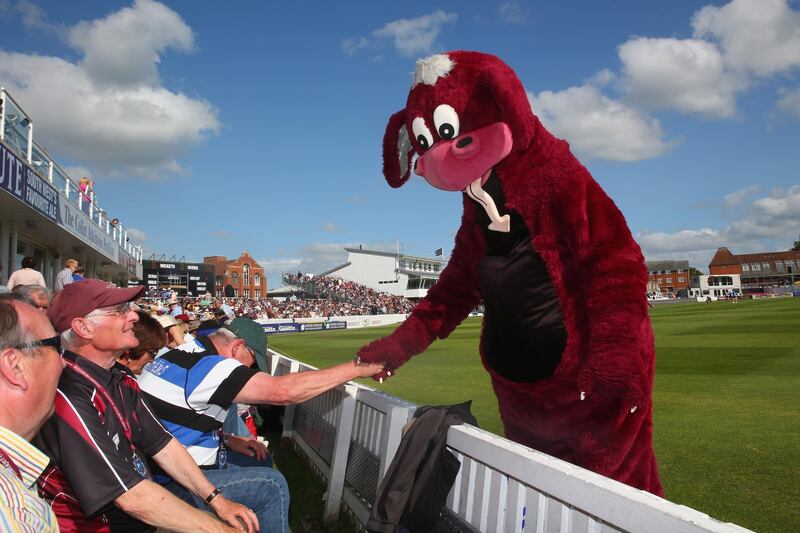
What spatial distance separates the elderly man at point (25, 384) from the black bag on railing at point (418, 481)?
4.37 ft

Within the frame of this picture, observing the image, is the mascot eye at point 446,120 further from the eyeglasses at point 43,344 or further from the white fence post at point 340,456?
the white fence post at point 340,456

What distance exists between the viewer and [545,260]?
92.5 inches

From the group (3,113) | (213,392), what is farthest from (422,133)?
(3,113)

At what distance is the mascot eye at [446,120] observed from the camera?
2.42 metres

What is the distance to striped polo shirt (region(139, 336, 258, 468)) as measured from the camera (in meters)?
3.04

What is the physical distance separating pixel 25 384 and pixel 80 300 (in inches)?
49.0

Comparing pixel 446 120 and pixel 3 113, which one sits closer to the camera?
pixel 446 120

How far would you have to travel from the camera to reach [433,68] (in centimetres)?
250

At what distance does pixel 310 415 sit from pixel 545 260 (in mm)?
3804

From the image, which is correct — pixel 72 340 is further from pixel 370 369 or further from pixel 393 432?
pixel 393 432

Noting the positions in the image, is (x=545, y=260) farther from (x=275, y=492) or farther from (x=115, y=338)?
(x=115, y=338)

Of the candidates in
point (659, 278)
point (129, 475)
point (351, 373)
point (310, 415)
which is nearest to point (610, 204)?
point (351, 373)

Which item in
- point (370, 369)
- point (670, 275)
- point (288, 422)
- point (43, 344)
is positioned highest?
point (670, 275)

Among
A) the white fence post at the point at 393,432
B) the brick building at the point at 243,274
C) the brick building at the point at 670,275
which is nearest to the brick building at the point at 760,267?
the brick building at the point at 670,275
